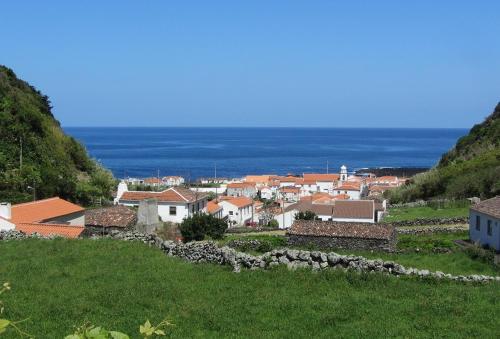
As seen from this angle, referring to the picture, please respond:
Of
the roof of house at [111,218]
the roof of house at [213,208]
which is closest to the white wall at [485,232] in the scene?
the roof of house at [111,218]

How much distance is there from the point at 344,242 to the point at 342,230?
2.73ft

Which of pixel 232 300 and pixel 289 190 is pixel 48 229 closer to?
pixel 232 300

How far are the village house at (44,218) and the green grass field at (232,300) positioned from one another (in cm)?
754

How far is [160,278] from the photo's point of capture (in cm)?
1545

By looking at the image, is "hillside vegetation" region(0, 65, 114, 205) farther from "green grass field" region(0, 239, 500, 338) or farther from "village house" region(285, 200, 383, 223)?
"green grass field" region(0, 239, 500, 338)

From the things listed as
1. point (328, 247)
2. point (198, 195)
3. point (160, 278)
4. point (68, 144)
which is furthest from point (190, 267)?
point (68, 144)

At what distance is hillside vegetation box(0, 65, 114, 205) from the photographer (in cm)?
4481

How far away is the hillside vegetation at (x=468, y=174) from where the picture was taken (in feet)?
159

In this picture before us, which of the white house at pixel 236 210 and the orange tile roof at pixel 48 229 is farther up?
the orange tile roof at pixel 48 229

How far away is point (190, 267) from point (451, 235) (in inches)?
801

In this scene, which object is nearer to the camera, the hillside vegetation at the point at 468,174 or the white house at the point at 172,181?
the hillside vegetation at the point at 468,174

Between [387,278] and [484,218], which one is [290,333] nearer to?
[387,278]

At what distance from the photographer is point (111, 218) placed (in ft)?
113

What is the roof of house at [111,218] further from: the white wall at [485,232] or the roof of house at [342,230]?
the white wall at [485,232]
